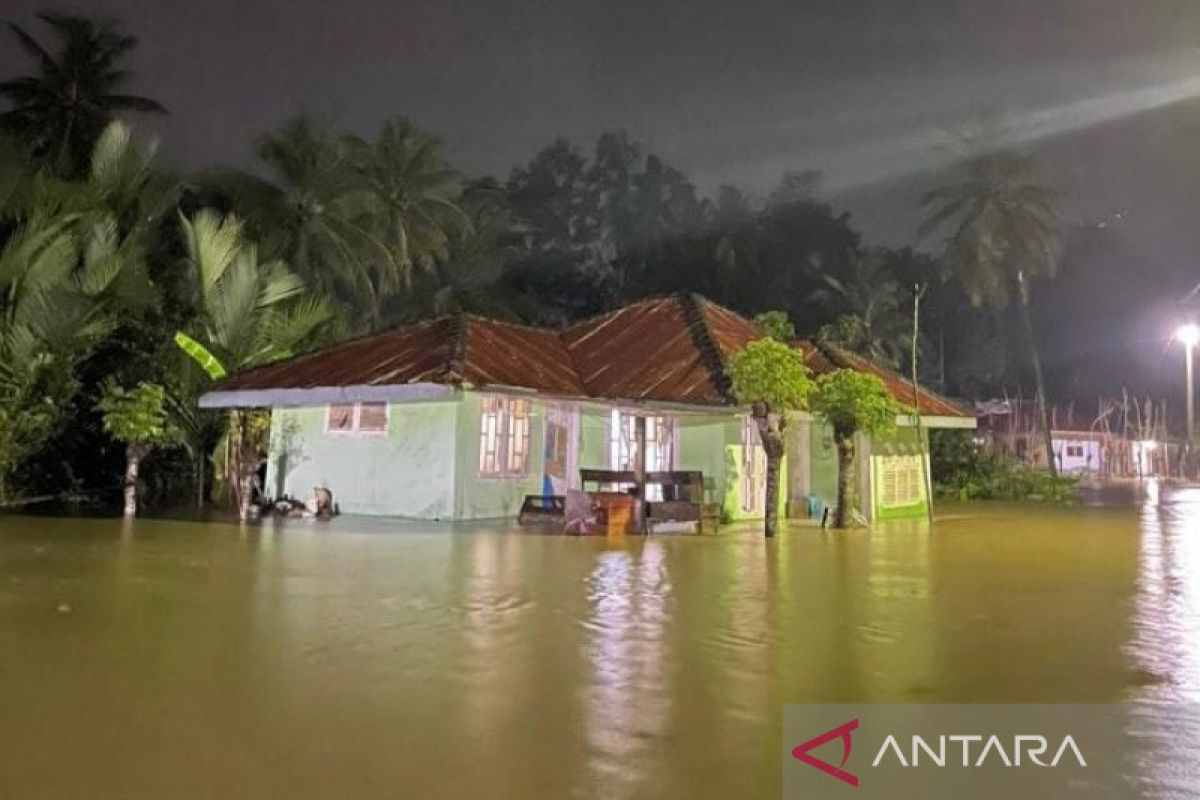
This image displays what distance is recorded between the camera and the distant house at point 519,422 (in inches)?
635

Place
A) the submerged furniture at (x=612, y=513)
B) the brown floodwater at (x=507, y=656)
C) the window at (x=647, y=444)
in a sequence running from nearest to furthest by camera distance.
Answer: the brown floodwater at (x=507, y=656) < the submerged furniture at (x=612, y=513) < the window at (x=647, y=444)

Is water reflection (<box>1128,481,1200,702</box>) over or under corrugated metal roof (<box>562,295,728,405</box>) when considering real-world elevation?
under

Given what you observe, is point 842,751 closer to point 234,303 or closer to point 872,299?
point 234,303

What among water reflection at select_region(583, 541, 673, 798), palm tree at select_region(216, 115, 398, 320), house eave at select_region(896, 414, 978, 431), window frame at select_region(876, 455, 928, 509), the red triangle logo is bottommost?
the red triangle logo

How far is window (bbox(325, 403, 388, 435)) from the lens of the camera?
55.5 feet

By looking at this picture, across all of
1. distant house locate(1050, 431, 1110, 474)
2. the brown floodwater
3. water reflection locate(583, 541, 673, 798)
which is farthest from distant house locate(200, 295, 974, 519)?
distant house locate(1050, 431, 1110, 474)

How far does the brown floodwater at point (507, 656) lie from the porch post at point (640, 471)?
99.8 inches

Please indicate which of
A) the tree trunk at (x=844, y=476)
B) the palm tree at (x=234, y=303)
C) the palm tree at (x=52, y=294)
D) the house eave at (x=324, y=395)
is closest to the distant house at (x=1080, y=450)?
the tree trunk at (x=844, y=476)

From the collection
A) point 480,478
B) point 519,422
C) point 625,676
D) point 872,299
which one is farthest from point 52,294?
point 872,299

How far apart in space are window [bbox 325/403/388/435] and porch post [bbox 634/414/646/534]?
415 cm

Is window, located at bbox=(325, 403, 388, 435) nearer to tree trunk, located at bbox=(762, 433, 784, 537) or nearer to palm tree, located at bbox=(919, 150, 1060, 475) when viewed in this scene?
tree trunk, located at bbox=(762, 433, 784, 537)

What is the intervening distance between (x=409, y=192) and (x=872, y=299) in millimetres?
19149

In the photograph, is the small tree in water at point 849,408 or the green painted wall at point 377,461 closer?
the small tree in water at point 849,408

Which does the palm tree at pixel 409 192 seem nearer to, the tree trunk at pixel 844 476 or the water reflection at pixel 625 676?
the tree trunk at pixel 844 476
